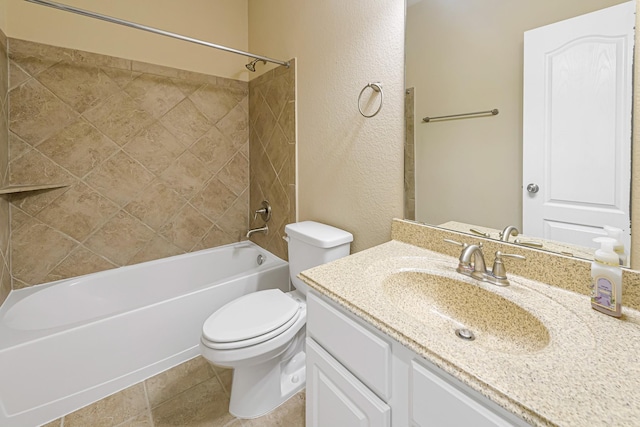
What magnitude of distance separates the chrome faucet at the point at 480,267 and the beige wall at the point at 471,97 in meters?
0.18

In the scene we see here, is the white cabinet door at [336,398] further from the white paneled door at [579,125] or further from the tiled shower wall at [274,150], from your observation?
the tiled shower wall at [274,150]

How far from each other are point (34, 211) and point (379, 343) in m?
2.18

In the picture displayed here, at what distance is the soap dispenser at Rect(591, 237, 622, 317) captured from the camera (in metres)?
0.65

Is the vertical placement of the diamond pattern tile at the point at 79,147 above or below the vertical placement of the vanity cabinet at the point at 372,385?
above

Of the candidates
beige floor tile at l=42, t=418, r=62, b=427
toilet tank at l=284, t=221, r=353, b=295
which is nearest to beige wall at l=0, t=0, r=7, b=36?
toilet tank at l=284, t=221, r=353, b=295

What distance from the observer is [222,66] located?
2285mm

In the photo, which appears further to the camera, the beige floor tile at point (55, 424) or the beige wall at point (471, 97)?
the beige floor tile at point (55, 424)

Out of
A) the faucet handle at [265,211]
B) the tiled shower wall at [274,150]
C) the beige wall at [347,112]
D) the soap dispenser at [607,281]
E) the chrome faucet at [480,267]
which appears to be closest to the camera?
the soap dispenser at [607,281]

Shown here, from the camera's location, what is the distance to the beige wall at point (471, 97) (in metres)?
0.91

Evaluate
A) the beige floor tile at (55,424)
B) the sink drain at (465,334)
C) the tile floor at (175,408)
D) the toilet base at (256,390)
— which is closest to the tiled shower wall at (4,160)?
the beige floor tile at (55,424)

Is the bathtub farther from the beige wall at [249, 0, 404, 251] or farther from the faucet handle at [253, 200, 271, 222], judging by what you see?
the beige wall at [249, 0, 404, 251]

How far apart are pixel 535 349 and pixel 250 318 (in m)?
1.06

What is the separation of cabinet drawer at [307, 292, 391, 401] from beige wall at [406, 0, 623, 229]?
0.63 m

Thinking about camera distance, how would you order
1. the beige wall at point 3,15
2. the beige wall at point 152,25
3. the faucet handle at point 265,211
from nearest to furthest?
the beige wall at point 3,15
the beige wall at point 152,25
the faucet handle at point 265,211
